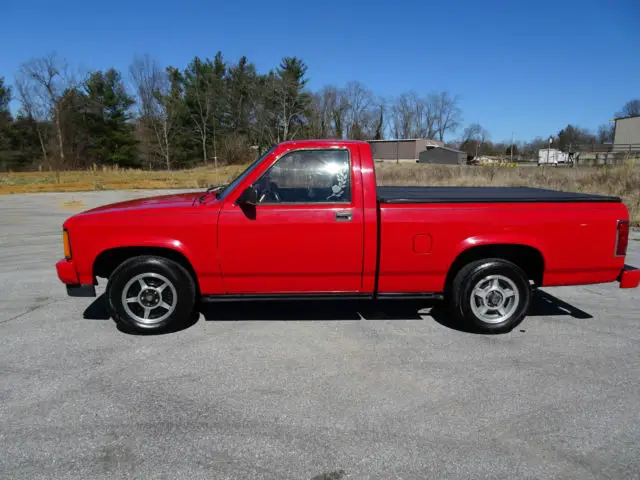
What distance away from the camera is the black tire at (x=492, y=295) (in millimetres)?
4293

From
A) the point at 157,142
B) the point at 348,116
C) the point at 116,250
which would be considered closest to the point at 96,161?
the point at 157,142

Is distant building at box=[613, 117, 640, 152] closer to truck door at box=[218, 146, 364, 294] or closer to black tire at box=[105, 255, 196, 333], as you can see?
truck door at box=[218, 146, 364, 294]

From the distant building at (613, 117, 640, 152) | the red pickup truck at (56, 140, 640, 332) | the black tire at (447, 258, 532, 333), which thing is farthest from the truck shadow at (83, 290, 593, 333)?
the distant building at (613, 117, 640, 152)

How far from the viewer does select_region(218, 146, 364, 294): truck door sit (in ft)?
13.5

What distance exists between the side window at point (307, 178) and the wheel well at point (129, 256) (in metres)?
1.04

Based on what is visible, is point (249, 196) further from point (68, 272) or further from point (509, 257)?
point (509, 257)

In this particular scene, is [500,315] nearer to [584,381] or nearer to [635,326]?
[584,381]

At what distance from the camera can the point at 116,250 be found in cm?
436

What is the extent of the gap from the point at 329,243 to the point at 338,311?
1.24m

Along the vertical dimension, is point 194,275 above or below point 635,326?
above

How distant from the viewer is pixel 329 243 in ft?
13.6

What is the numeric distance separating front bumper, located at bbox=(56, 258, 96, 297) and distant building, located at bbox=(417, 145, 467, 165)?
211 feet

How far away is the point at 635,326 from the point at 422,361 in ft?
8.53

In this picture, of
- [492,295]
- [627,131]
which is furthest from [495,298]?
[627,131]
